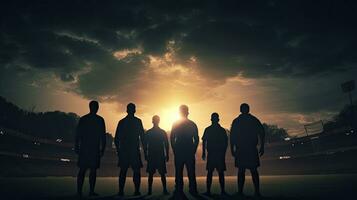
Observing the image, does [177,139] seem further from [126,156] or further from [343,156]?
[343,156]

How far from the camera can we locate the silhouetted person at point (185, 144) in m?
7.76

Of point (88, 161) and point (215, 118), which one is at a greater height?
point (215, 118)

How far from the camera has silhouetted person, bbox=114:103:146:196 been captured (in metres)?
7.92

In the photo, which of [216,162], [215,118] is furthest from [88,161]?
[215,118]

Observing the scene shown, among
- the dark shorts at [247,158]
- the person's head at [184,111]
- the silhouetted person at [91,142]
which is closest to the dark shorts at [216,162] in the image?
the dark shorts at [247,158]

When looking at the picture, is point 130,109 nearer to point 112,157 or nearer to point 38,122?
point 112,157

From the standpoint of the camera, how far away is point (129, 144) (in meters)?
8.11

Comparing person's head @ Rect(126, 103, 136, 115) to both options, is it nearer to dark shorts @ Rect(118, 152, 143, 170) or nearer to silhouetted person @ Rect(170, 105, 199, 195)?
dark shorts @ Rect(118, 152, 143, 170)

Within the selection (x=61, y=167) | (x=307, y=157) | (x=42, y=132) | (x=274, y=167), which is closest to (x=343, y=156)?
(x=307, y=157)

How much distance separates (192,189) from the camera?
758 centimetres

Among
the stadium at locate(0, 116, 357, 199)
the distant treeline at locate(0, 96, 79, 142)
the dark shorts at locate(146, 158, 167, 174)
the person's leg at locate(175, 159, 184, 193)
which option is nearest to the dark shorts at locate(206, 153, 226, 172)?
the person's leg at locate(175, 159, 184, 193)

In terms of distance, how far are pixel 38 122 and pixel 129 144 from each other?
8992 cm

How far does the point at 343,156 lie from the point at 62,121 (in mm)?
77983

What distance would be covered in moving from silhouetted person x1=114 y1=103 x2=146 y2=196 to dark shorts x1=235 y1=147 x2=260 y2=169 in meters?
2.60
